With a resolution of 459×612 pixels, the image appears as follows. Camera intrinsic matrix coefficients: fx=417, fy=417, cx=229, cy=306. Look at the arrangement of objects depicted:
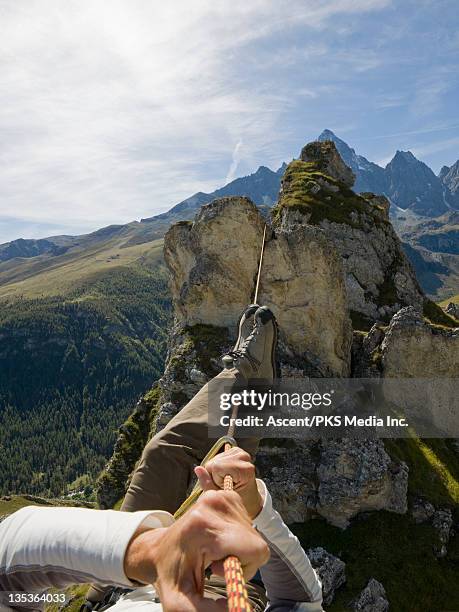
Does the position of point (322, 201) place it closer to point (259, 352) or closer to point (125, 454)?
point (125, 454)

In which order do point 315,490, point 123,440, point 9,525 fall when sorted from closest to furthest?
point 9,525
point 315,490
point 123,440

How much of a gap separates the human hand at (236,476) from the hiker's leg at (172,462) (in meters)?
4.89

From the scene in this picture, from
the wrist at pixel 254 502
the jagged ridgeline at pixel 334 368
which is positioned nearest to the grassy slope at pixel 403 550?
the jagged ridgeline at pixel 334 368

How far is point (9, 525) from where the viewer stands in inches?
146

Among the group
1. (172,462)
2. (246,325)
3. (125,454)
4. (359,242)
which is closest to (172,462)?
(172,462)

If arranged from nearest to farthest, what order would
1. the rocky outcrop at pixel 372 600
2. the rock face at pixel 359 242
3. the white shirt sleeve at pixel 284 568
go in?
the white shirt sleeve at pixel 284 568 → the rocky outcrop at pixel 372 600 → the rock face at pixel 359 242

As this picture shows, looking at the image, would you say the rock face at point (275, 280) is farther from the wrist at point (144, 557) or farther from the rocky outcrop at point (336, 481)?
the wrist at point (144, 557)

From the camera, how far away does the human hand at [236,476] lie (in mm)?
4492

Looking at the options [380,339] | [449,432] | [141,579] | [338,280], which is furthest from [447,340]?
[141,579]

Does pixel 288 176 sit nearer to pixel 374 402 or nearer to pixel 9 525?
pixel 374 402

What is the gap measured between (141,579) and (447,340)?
34.1 meters

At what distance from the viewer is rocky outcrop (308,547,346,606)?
22.0m

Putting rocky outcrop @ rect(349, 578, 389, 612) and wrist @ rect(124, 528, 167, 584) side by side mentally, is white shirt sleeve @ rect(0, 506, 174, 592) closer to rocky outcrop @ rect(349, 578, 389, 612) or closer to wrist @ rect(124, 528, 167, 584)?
wrist @ rect(124, 528, 167, 584)

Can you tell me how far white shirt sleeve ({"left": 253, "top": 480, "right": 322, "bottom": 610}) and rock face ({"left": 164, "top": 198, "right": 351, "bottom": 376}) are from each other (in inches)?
1124
